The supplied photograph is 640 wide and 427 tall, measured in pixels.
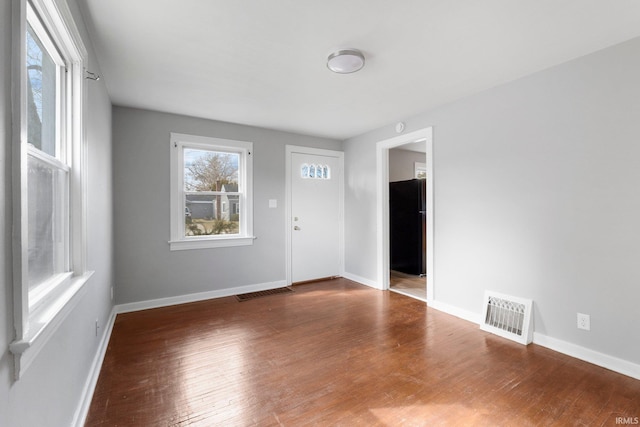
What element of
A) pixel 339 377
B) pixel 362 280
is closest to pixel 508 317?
pixel 339 377

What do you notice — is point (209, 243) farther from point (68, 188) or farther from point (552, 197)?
point (552, 197)

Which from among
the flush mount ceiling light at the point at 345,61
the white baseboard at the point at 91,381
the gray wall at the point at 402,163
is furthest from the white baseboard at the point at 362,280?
the white baseboard at the point at 91,381

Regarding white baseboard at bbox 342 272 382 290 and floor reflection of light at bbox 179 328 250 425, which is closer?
floor reflection of light at bbox 179 328 250 425

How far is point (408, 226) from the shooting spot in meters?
5.36

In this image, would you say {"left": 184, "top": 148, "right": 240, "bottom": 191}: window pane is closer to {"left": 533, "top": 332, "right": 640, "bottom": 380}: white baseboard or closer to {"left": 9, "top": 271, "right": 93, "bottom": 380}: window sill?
{"left": 9, "top": 271, "right": 93, "bottom": 380}: window sill

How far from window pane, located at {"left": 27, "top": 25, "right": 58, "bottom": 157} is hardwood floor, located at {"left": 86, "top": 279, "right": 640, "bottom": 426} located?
159 centimetres

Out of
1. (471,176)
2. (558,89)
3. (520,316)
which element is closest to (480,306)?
(520,316)

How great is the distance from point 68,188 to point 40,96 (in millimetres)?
533

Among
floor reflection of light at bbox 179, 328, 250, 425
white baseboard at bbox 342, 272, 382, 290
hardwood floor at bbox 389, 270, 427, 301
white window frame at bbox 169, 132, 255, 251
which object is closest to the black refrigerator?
hardwood floor at bbox 389, 270, 427, 301

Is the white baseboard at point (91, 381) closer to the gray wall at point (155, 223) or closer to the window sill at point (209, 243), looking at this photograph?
the gray wall at point (155, 223)

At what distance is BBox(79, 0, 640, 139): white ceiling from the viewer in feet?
5.82

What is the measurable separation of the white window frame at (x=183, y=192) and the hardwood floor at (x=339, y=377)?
3.28 ft

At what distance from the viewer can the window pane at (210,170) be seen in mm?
3811

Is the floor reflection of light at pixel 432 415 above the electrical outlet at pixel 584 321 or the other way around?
the other way around
